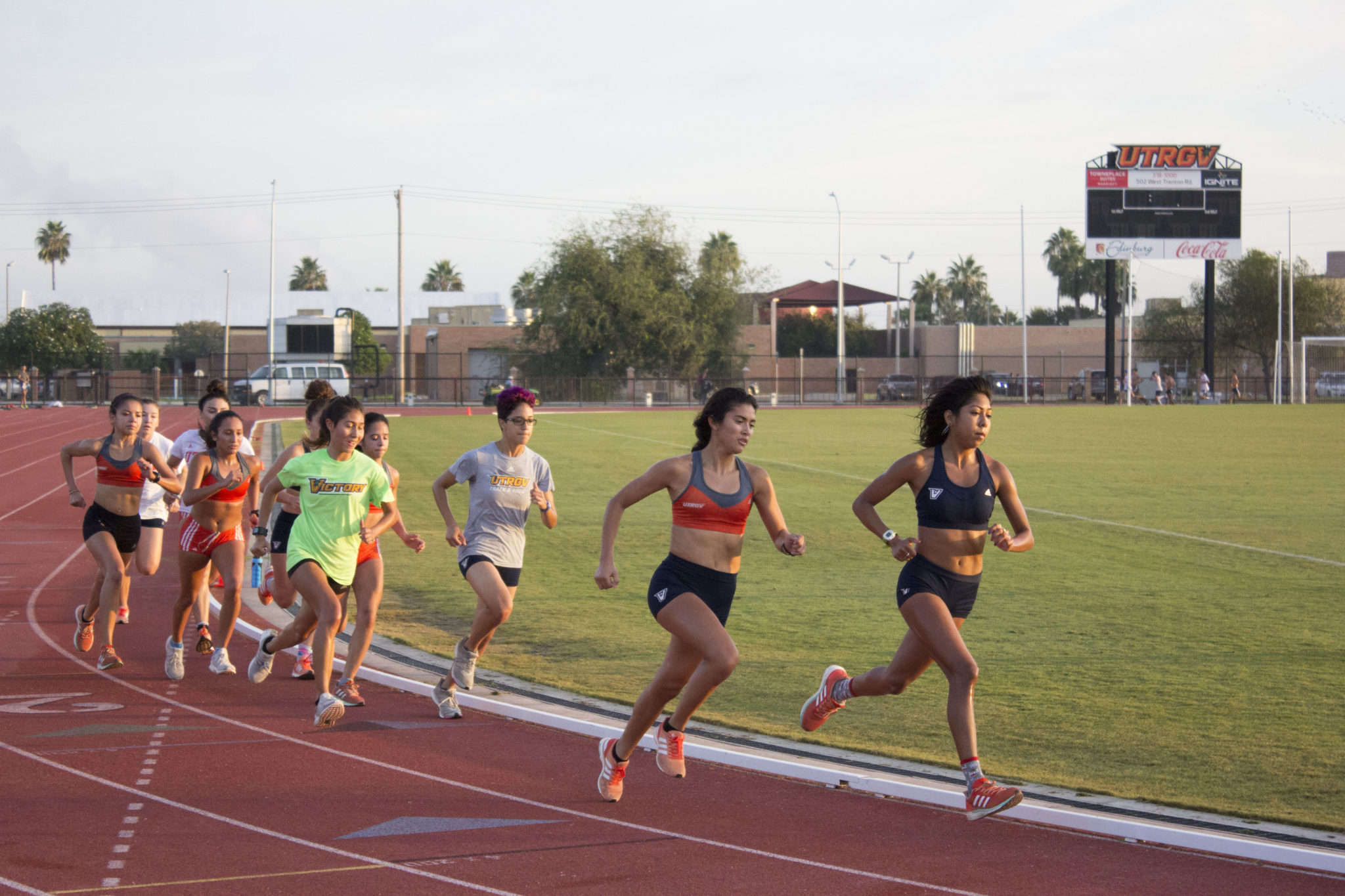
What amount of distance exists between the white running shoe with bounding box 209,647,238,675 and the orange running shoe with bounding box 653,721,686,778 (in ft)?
13.0

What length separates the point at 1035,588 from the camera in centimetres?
1182

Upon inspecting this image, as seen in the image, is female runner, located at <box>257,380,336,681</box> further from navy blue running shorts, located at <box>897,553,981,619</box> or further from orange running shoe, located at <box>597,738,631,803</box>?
navy blue running shorts, located at <box>897,553,981,619</box>

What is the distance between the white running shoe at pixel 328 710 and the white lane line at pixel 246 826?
3.50 ft

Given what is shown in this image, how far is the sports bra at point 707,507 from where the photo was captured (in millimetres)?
5668

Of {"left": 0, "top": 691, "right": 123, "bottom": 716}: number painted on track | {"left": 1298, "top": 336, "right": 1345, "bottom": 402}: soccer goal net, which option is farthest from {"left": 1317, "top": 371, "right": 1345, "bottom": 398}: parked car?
{"left": 0, "top": 691, "right": 123, "bottom": 716}: number painted on track

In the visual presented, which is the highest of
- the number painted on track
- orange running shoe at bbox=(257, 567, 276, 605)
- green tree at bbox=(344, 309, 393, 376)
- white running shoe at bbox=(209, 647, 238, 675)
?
green tree at bbox=(344, 309, 393, 376)

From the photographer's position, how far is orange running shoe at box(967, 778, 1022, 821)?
5.13m

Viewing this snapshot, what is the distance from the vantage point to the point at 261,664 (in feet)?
26.7

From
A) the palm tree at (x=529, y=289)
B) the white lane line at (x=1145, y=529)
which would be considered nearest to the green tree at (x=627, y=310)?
the palm tree at (x=529, y=289)

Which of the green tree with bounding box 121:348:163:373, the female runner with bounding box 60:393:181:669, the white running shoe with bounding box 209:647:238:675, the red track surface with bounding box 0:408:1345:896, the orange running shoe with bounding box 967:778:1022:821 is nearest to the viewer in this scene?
the red track surface with bounding box 0:408:1345:896

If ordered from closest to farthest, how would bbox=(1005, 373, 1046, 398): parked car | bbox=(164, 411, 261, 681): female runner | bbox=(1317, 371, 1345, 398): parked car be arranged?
1. bbox=(164, 411, 261, 681): female runner
2. bbox=(1317, 371, 1345, 398): parked car
3. bbox=(1005, 373, 1046, 398): parked car

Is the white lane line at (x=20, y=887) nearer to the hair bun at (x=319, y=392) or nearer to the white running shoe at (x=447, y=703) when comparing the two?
the white running shoe at (x=447, y=703)

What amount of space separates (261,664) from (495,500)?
2.17m

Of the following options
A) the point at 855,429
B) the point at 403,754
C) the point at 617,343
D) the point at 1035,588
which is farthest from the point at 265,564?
the point at 617,343
